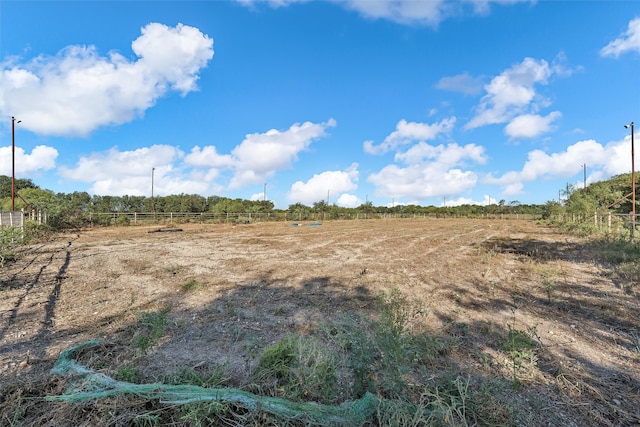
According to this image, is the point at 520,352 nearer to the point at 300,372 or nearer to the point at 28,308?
the point at 300,372

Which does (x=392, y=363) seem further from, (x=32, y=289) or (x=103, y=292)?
(x=32, y=289)

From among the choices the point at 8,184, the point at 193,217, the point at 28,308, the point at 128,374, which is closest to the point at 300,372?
the point at 128,374

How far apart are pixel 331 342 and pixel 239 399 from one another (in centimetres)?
143

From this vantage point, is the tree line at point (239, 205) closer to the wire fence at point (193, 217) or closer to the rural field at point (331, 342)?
the wire fence at point (193, 217)

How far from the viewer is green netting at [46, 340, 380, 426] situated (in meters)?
1.91

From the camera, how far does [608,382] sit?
260 centimetres

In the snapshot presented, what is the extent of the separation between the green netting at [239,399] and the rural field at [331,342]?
0.11ft

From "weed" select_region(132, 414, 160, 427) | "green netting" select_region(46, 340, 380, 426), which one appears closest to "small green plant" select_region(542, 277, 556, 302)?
"green netting" select_region(46, 340, 380, 426)

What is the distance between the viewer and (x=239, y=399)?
2.02m

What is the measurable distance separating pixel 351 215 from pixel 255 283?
41.9 meters

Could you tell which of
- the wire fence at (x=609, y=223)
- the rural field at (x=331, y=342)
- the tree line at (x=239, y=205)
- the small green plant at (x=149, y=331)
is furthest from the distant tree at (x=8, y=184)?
the wire fence at (x=609, y=223)

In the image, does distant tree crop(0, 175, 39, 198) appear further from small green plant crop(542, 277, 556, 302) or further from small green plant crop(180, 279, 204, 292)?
small green plant crop(542, 277, 556, 302)

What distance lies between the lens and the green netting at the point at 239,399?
6.27 feet

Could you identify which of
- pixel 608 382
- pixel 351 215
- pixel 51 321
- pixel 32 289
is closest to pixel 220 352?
pixel 51 321
